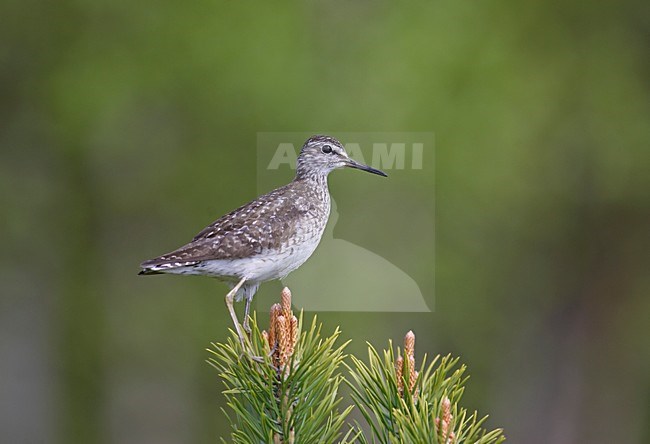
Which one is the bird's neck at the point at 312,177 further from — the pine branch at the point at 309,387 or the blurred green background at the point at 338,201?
the blurred green background at the point at 338,201

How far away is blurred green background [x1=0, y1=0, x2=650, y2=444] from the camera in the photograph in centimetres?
1095

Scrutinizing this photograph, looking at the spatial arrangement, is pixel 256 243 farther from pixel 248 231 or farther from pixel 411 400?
pixel 411 400

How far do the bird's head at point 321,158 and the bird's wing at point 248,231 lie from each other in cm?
34

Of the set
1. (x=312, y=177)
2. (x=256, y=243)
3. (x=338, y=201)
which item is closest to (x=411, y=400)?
(x=256, y=243)

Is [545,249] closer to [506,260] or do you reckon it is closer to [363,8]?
[506,260]

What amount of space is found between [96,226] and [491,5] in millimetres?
5456

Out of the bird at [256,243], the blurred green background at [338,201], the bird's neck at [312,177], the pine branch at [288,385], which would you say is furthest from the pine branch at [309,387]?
the blurred green background at [338,201]

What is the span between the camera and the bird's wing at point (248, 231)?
14.3 ft

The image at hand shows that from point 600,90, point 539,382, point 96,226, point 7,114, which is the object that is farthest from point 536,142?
point 7,114

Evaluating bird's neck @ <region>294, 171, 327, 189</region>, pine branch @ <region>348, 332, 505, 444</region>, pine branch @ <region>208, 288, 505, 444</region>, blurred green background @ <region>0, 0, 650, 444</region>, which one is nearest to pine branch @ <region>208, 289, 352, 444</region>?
pine branch @ <region>208, 288, 505, 444</region>

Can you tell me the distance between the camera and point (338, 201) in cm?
1048

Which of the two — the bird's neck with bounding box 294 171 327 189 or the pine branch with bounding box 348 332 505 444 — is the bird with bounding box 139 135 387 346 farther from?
the pine branch with bounding box 348 332 505 444

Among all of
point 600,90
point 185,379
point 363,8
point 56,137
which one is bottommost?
point 185,379

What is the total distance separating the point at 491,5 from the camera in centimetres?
1158
